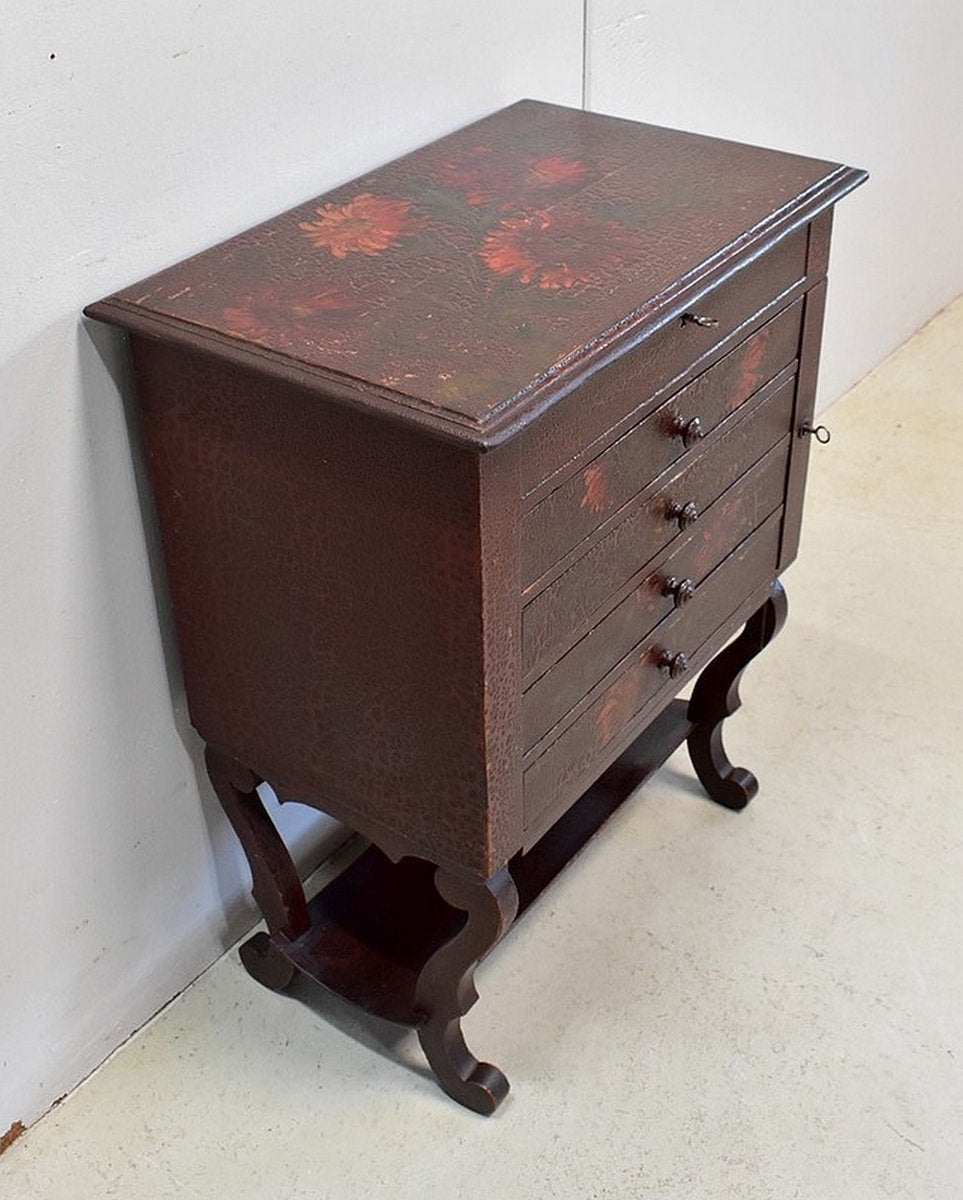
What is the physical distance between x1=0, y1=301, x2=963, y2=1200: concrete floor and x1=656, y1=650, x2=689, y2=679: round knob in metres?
0.44

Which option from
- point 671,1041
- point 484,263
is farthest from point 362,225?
point 671,1041

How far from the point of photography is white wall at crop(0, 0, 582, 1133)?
59.1 inches

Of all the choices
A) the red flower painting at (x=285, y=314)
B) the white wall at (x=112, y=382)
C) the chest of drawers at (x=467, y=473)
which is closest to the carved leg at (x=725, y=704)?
the chest of drawers at (x=467, y=473)

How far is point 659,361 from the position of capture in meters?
1.58

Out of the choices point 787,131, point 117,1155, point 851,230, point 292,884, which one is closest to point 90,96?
point 292,884

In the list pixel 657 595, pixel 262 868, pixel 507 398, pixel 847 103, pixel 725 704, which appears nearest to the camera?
pixel 507 398

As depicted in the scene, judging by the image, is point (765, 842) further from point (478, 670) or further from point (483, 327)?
point (483, 327)

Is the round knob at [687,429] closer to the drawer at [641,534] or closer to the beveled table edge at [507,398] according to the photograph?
the drawer at [641,534]

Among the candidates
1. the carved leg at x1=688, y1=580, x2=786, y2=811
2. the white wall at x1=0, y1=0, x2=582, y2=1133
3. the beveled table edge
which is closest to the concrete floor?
the carved leg at x1=688, y1=580, x2=786, y2=811

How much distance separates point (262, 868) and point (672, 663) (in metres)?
0.56

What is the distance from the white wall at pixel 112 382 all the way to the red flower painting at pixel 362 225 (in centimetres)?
6

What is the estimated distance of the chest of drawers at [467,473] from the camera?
4.74ft

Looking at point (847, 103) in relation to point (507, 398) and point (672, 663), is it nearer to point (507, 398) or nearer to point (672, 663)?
point (672, 663)

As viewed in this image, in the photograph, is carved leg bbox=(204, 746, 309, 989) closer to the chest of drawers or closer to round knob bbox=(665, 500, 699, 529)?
the chest of drawers
